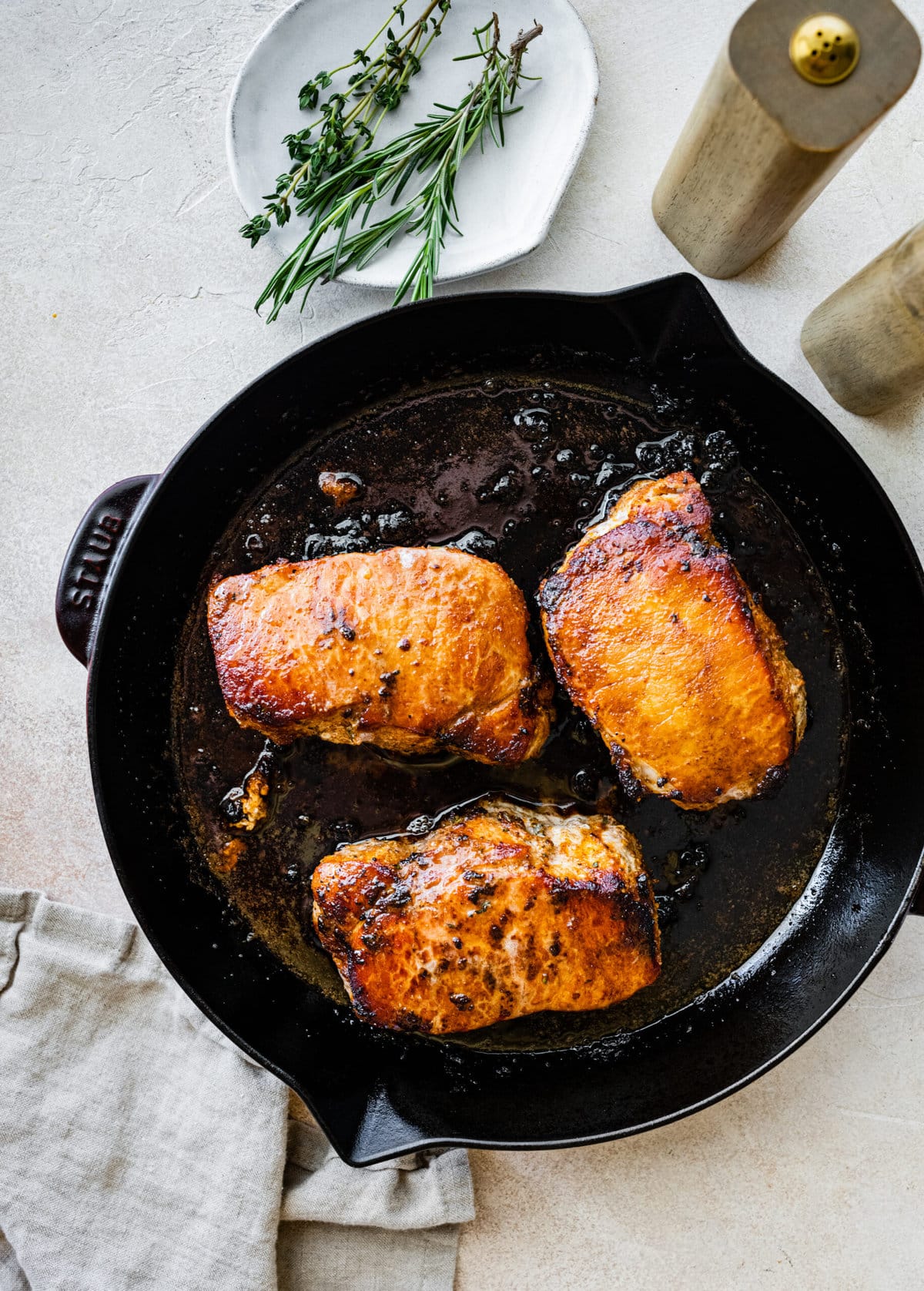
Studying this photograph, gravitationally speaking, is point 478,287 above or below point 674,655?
above

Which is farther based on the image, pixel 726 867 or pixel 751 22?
pixel 726 867

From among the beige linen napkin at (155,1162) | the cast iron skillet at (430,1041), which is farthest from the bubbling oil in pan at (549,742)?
the beige linen napkin at (155,1162)

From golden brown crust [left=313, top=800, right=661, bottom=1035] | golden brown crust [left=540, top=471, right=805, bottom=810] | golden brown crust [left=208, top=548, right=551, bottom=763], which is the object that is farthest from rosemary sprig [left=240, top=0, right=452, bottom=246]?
golden brown crust [left=313, top=800, right=661, bottom=1035]

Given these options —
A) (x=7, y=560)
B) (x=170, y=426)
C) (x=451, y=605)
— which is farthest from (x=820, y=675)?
(x=7, y=560)

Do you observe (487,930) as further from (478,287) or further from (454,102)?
(454,102)

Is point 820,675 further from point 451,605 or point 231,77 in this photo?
point 231,77

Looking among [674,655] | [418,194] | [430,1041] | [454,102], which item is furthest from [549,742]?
[454,102]

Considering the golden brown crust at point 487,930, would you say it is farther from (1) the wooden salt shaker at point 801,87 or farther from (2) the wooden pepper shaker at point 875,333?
(1) the wooden salt shaker at point 801,87
